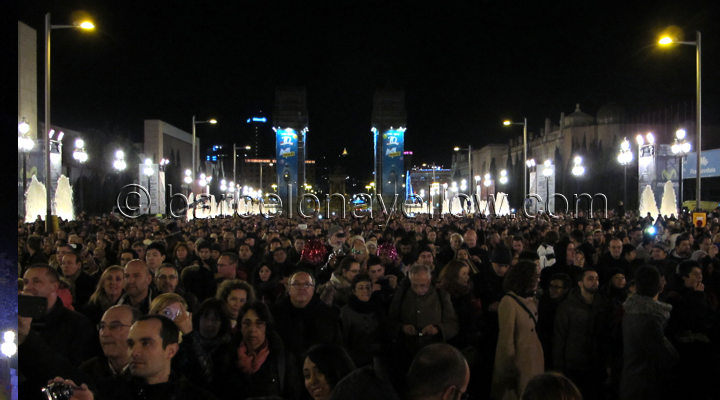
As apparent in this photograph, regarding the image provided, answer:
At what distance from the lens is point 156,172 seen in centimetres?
3691

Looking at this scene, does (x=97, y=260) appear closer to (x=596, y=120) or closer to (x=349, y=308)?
(x=349, y=308)

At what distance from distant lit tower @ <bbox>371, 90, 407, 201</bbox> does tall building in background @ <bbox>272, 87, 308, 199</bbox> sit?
27.3ft

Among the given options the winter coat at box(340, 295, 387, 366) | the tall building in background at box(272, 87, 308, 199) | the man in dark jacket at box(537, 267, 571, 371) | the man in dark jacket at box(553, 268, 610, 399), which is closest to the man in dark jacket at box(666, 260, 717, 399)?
the man in dark jacket at box(553, 268, 610, 399)

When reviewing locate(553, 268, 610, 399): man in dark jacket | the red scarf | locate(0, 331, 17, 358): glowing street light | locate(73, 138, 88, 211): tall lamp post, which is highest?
locate(73, 138, 88, 211): tall lamp post

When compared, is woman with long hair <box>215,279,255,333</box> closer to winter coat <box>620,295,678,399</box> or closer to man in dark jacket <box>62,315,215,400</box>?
man in dark jacket <box>62,315,215,400</box>

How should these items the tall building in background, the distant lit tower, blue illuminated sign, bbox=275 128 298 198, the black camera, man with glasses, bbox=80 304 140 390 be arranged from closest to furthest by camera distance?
1. the black camera
2. man with glasses, bbox=80 304 140 390
3. blue illuminated sign, bbox=275 128 298 198
4. the tall building in background
5. the distant lit tower

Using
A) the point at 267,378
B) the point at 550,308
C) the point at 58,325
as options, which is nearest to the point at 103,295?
the point at 58,325

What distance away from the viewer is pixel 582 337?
244 inches

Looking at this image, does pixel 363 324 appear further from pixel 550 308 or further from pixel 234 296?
pixel 550 308

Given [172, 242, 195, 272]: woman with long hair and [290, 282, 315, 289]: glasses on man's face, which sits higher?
[290, 282, 315, 289]: glasses on man's face

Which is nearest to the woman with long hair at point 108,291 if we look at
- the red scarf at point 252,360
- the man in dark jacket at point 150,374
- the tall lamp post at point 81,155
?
the red scarf at point 252,360

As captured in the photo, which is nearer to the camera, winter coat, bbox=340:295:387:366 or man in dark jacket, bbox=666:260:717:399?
winter coat, bbox=340:295:387:366

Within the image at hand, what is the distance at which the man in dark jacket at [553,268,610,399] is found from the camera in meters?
6.20

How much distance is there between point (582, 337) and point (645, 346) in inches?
37.9
